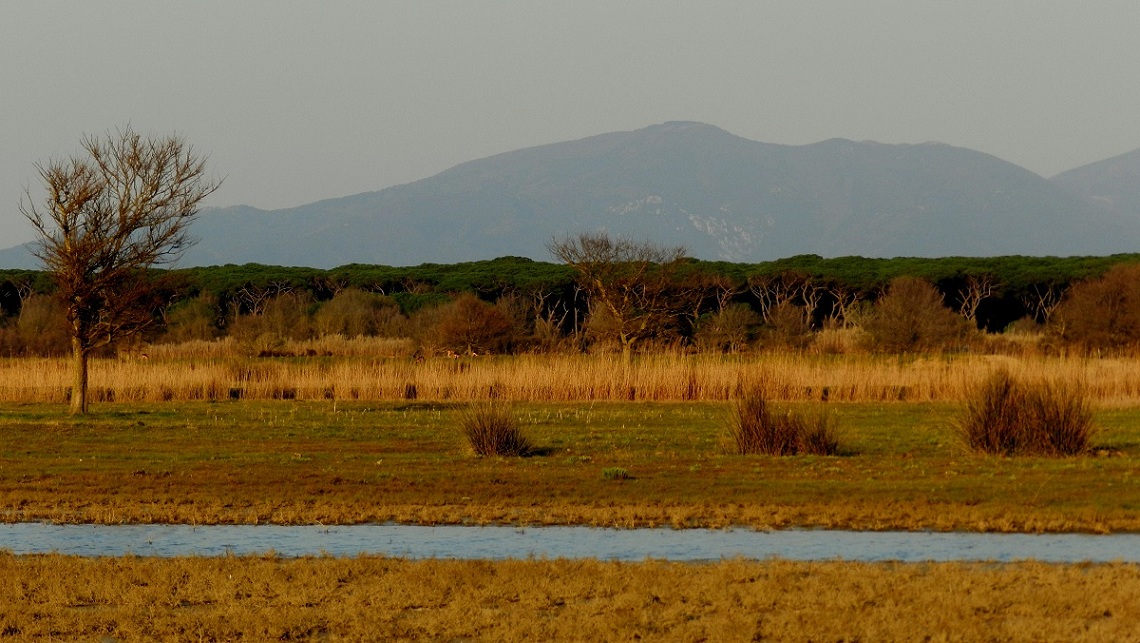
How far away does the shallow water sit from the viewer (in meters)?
12.9

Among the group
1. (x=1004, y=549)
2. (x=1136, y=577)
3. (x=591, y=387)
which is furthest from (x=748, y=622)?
(x=591, y=387)

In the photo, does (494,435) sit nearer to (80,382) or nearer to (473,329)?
(80,382)

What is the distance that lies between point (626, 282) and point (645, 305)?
2.47 metres

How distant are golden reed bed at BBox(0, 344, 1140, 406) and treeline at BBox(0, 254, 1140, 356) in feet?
6.68

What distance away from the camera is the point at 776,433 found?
21.4 m

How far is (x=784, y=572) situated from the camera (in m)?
11.5

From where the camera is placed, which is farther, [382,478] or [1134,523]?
[382,478]

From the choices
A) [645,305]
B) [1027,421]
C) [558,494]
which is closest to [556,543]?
[558,494]

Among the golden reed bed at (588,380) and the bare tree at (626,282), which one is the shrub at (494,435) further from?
the bare tree at (626,282)

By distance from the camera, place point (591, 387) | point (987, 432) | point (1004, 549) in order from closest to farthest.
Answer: point (1004, 549)
point (987, 432)
point (591, 387)

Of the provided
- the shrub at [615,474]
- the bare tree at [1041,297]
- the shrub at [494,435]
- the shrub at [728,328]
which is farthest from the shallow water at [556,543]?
the bare tree at [1041,297]

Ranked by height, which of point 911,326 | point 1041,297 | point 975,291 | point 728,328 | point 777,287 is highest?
point 777,287

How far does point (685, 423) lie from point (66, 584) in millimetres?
17158

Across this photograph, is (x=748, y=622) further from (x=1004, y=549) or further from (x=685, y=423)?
(x=685, y=423)
